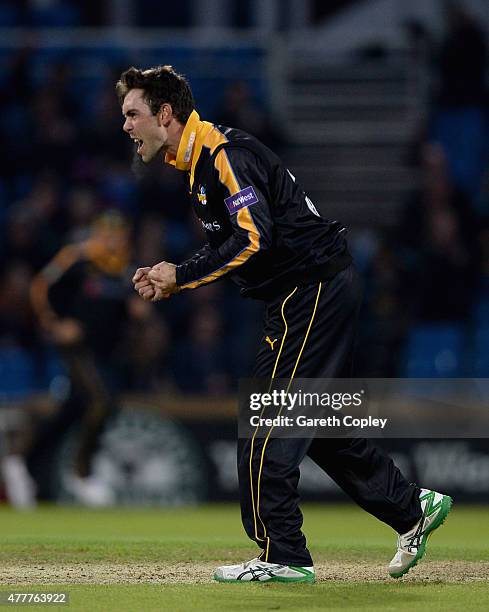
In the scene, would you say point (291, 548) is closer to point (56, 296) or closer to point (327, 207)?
point (56, 296)

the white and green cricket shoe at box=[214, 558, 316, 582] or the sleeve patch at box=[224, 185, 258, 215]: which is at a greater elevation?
the sleeve patch at box=[224, 185, 258, 215]

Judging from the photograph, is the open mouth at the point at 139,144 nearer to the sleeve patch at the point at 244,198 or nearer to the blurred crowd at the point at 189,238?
the sleeve patch at the point at 244,198

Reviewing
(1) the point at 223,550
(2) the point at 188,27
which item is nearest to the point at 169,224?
(2) the point at 188,27

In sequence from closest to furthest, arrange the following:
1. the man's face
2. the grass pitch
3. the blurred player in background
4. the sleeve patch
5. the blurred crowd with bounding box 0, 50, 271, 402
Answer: the grass pitch → the sleeve patch → the man's face → the blurred player in background → the blurred crowd with bounding box 0, 50, 271, 402

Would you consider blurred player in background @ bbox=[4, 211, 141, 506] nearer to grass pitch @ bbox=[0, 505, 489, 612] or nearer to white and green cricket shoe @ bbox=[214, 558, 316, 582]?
grass pitch @ bbox=[0, 505, 489, 612]

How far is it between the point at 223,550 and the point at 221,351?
5630mm

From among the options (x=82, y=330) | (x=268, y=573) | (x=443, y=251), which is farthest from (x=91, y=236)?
(x=268, y=573)

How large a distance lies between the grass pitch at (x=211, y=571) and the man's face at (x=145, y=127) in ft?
6.09

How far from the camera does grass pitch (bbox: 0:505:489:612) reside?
5.23 m

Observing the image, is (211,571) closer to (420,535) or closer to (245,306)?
(420,535)

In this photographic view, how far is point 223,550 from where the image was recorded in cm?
712

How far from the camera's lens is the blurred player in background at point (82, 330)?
11523 mm

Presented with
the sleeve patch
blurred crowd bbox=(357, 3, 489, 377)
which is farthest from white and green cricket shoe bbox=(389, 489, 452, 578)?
blurred crowd bbox=(357, 3, 489, 377)

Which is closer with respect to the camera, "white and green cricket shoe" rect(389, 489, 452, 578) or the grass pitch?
the grass pitch
